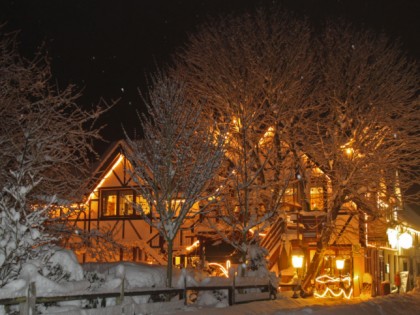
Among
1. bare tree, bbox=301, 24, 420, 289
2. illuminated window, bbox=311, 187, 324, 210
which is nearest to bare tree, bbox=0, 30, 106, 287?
bare tree, bbox=301, 24, 420, 289

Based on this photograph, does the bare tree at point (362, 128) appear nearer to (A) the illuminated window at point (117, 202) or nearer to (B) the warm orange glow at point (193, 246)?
(B) the warm orange glow at point (193, 246)

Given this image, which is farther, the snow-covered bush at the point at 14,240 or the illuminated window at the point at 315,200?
the illuminated window at the point at 315,200

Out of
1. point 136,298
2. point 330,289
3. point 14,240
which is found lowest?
point 330,289

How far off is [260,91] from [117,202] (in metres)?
12.1

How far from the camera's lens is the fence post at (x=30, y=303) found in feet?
35.2

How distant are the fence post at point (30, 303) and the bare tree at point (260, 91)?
14.2 meters

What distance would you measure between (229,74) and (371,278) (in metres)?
12.4

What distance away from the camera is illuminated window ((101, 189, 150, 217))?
33.6m

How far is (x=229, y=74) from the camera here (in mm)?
26078

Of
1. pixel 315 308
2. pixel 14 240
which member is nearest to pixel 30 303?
pixel 14 240

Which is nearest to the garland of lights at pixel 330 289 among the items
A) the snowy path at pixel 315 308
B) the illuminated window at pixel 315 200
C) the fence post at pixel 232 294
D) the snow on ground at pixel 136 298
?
the snowy path at pixel 315 308

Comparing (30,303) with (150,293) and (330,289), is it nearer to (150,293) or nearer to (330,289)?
(150,293)

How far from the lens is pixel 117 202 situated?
33.7 metres

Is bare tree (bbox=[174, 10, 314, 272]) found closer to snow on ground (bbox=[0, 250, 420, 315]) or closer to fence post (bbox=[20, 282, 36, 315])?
snow on ground (bbox=[0, 250, 420, 315])
